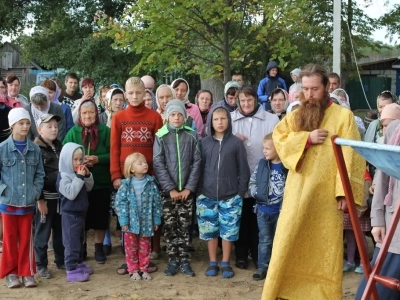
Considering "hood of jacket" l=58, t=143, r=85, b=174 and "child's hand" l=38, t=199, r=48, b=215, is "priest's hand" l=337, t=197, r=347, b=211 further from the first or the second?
"child's hand" l=38, t=199, r=48, b=215

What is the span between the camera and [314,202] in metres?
4.68

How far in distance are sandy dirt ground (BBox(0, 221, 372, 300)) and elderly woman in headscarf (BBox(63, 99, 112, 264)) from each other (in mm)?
452

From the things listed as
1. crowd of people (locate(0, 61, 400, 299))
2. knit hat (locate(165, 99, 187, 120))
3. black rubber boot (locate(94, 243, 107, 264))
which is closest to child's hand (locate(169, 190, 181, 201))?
crowd of people (locate(0, 61, 400, 299))

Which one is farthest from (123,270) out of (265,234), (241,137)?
(241,137)

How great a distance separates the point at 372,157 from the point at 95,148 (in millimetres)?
4110

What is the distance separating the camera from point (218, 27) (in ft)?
32.0

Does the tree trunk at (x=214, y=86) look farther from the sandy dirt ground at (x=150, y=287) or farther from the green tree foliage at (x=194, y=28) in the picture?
the sandy dirt ground at (x=150, y=287)

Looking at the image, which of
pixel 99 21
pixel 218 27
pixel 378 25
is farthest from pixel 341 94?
pixel 378 25

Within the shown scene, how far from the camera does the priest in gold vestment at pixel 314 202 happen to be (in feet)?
15.2

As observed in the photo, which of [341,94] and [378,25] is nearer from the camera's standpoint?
[341,94]

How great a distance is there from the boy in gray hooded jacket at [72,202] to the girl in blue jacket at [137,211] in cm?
37

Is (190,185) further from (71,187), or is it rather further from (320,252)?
(320,252)

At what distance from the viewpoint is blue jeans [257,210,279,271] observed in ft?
19.9

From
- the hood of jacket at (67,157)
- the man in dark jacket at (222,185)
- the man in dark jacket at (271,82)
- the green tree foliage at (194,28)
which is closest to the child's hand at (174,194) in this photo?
the man in dark jacket at (222,185)
